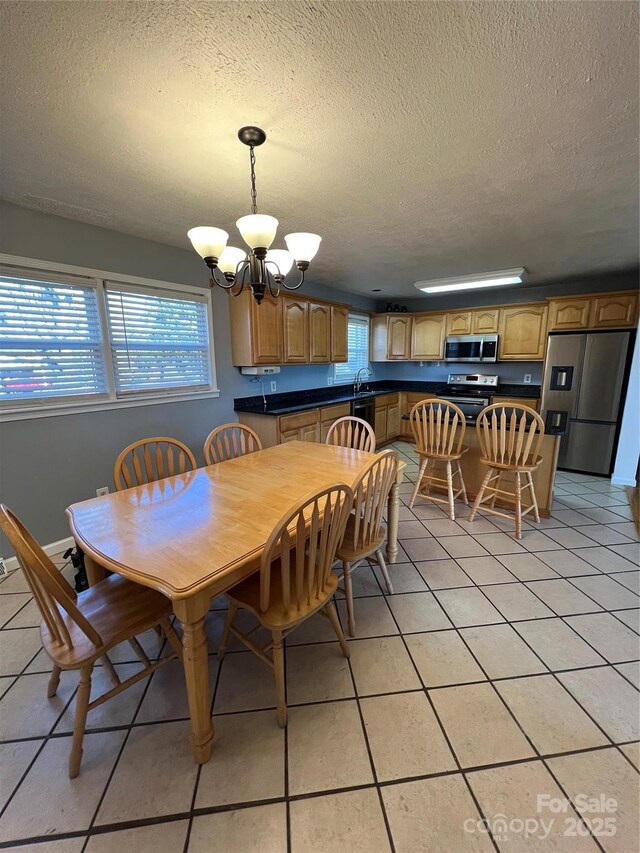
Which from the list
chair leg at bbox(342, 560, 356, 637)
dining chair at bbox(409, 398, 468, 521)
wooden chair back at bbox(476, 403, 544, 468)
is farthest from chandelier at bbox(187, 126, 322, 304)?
wooden chair back at bbox(476, 403, 544, 468)

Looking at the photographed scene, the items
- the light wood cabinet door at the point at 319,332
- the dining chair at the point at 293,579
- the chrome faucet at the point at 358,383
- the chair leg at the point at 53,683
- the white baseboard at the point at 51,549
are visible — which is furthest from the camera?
the chrome faucet at the point at 358,383

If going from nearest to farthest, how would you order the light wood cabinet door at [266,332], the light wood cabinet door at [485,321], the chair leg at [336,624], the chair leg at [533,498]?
the chair leg at [336,624] < the chair leg at [533,498] < the light wood cabinet door at [266,332] < the light wood cabinet door at [485,321]

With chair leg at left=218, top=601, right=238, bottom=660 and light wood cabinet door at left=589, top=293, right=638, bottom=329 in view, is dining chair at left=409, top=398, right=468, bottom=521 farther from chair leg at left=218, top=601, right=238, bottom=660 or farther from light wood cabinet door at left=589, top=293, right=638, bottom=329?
light wood cabinet door at left=589, top=293, right=638, bottom=329

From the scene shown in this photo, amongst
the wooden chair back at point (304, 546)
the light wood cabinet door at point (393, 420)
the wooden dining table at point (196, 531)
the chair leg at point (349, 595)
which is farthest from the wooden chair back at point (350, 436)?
the light wood cabinet door at point (393, 420)

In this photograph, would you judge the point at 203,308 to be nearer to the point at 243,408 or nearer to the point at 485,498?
the point at 243,408

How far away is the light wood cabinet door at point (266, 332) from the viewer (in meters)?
3.47

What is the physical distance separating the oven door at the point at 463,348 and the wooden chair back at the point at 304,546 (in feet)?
14.6

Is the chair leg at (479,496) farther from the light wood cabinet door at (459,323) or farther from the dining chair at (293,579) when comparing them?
the light wood cabinet door at (459,323)

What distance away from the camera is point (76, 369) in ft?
8.34

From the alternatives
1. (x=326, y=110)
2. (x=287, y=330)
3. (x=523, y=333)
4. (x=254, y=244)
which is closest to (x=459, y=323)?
(x=523, y=333)

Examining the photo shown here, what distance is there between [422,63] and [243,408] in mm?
3102

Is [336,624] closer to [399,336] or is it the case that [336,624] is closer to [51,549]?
[51,549]

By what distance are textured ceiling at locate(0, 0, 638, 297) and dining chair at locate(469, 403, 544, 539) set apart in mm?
1484

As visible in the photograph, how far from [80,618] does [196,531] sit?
0.44 meters
